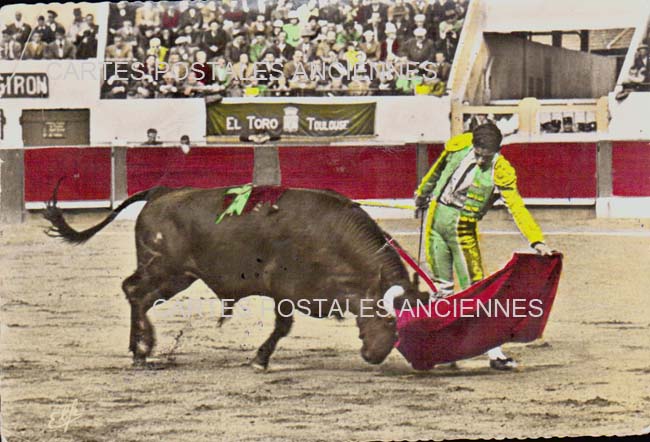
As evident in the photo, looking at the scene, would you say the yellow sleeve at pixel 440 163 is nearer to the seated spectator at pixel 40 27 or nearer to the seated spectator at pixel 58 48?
the seated spectator at pixel 58 48

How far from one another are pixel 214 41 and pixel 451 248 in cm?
143

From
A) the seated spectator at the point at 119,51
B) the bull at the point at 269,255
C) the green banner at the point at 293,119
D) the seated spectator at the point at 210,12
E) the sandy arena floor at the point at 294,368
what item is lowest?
the sandy arena floor at the point at 294,368

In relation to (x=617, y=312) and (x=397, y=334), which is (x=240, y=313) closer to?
(x=397, y=334)

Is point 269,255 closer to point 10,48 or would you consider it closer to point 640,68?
point 10,48

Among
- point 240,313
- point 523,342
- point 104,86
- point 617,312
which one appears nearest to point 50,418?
point 240,313

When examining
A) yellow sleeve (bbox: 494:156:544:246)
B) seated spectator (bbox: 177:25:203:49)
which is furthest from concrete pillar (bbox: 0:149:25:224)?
yellow sleeve (bbox: 494:156:544:246)

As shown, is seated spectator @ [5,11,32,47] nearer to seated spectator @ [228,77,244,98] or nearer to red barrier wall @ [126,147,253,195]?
red barrier wall @ [126,147,253,195]

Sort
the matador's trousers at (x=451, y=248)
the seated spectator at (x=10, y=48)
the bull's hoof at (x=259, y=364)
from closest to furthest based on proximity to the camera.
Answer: the seated spectator at (x=10, y=48), the matador's trousers at (x=451, y=248), the bull's hoof at (x=259, y=364)

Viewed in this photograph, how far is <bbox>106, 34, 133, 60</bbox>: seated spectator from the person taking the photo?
6961 millimetres

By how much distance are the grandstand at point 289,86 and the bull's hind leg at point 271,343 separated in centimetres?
66

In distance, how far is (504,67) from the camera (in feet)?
23.0

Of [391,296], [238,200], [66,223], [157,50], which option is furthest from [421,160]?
[66,223]

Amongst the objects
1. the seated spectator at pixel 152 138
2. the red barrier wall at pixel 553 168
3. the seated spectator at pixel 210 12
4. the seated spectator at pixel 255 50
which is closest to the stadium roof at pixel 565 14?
the red barrier wall at pixel 553 168

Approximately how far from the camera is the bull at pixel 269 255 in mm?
7035
